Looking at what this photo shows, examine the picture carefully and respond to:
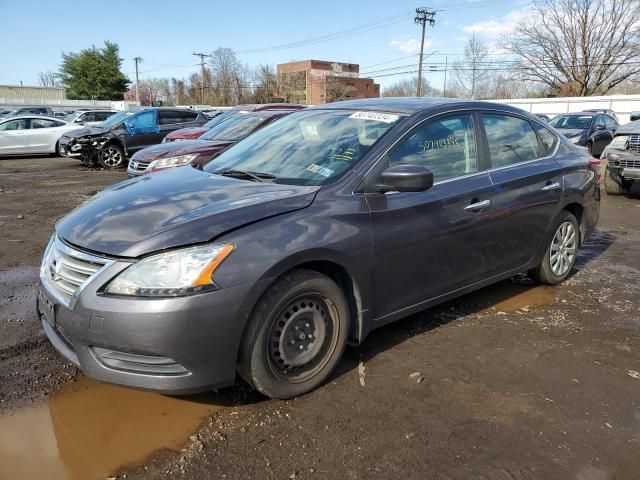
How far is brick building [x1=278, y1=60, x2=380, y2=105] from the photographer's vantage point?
7862 centimetres

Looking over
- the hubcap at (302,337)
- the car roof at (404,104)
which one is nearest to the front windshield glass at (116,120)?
the car roof at (404,104)

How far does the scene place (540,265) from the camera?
4766 millimetres

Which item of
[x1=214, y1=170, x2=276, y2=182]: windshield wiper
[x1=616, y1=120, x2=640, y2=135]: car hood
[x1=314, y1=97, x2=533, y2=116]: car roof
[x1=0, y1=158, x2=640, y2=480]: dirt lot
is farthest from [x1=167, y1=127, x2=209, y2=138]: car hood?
[x1=616, y1=120, x2=640, y2=135]: car hood

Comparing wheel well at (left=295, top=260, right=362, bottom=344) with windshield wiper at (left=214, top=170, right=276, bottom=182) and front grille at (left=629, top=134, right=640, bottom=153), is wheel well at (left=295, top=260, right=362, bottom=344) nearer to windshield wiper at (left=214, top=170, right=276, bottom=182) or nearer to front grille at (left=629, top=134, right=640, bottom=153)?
windshield wiper at (left=214, top=170, right=276, bottom=182)

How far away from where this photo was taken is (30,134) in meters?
17.5

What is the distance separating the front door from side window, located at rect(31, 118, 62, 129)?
1759 cm

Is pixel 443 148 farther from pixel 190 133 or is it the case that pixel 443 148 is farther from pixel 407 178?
pixel 190 133

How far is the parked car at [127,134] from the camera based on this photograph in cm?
1455

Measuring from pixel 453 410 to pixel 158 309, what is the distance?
1718 mm

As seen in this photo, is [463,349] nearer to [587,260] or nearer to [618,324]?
[618,324]

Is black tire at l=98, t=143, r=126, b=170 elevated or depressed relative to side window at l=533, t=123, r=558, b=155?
depressed

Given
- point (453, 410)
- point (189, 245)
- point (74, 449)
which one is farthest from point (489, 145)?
point (74, 449)

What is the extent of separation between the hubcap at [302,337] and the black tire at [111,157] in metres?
13.3

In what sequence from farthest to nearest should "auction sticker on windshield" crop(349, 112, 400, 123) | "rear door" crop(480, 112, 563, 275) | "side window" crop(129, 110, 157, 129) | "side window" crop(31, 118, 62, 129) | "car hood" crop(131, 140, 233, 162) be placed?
Result: "side window" crop(31, 118, 62, 129)
"side window" crop(129, 110, 157, 129)
"car hood" crop(131, 140, 233, 162)
"rear door" crop(480, 112, 563, 275)
"auction sticker on windshield" crop(349, 112, 400, 123)
